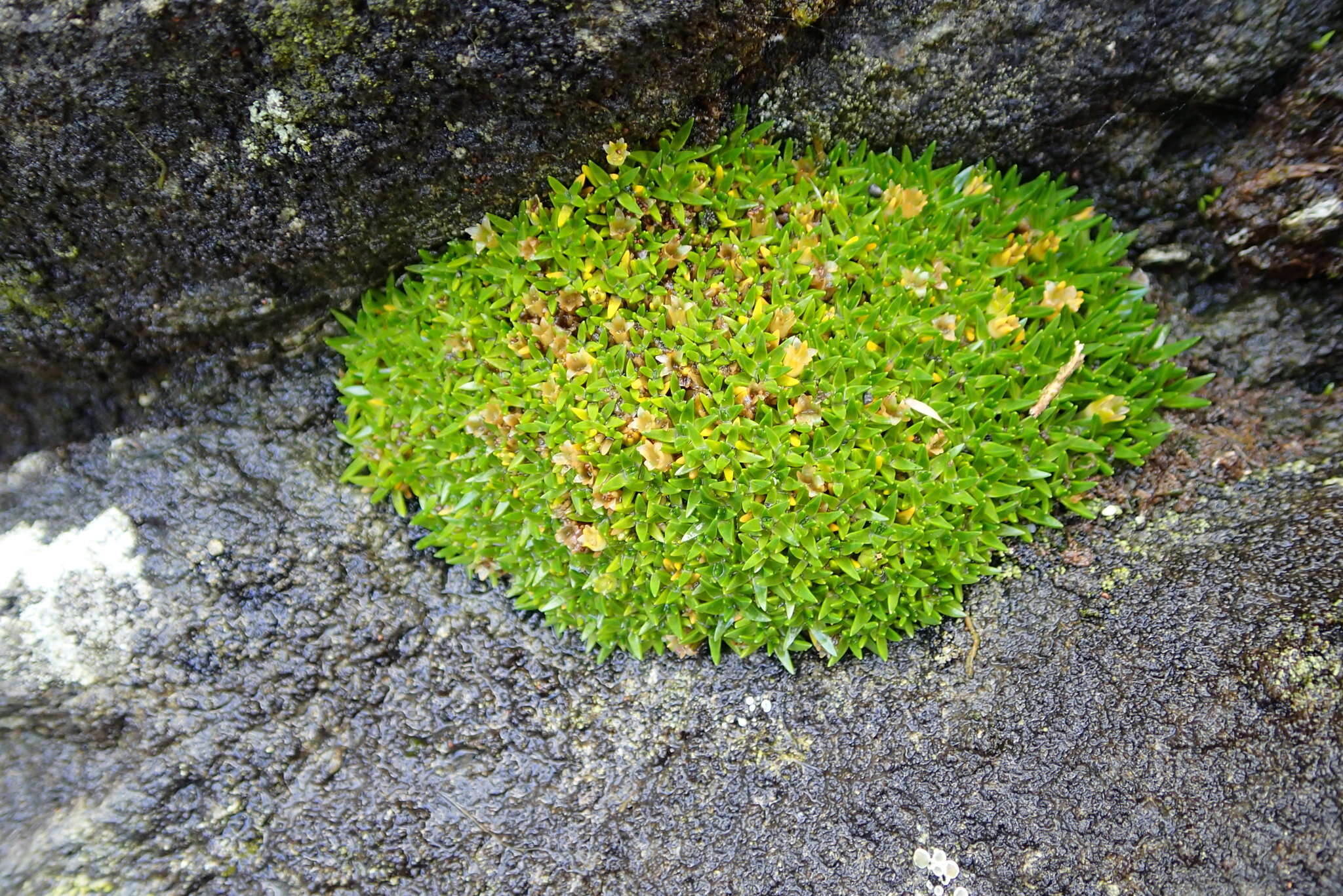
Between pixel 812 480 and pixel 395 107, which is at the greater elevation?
pixel 395 107

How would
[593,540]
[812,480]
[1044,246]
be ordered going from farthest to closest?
[1044,246] < [593,540] < [812,480]

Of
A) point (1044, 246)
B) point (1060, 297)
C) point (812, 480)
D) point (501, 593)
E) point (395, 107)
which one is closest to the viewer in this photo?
point (395, 107)

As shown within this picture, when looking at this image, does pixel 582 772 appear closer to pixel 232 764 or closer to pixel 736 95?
pixel 232 764

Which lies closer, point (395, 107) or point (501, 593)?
point (395, 107)

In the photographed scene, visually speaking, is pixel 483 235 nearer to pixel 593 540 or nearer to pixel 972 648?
pixel 593 540

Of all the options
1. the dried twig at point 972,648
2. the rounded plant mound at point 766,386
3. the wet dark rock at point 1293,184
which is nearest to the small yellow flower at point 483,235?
the rounded plant mound at point 766,386

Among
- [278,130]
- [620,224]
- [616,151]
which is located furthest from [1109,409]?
[278,130]

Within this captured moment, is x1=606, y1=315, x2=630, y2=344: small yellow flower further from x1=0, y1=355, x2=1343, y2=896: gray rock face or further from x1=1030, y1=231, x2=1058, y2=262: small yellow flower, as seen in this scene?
x1=1030, y1=231, x2=1058, y2=262: small yellow flower

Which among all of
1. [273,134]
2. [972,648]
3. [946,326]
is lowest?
[972,648]

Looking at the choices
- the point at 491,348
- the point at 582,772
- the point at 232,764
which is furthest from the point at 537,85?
the point at 232,764
